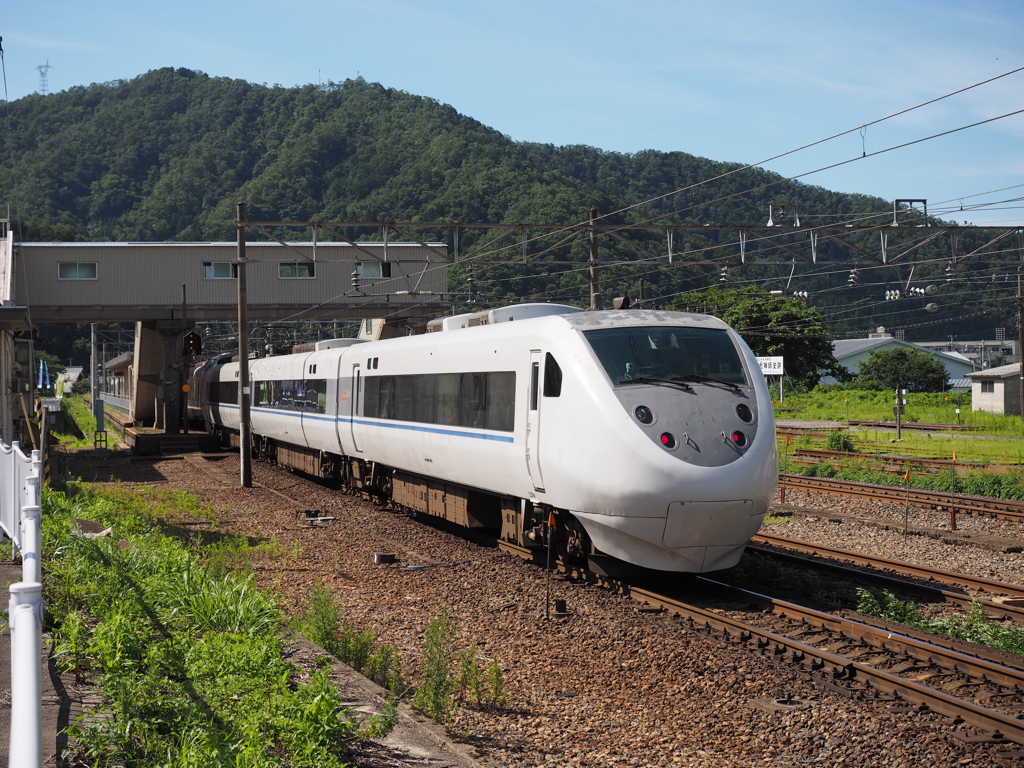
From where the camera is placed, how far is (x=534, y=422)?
10328 millimetres

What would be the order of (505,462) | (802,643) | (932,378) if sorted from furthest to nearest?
1. (932,378)
2. (505,462)
3. (802,643)

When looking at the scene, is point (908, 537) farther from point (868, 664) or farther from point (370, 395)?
point (370, 395)

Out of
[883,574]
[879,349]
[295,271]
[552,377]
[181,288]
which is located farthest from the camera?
[879,349]

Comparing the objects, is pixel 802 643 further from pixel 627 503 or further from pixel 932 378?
pixel 932 378

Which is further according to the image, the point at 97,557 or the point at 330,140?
the point at 330,140

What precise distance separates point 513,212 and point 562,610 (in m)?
29.9

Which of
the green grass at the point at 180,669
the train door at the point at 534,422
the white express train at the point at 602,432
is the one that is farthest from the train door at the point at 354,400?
the green grass at the point at 180,669

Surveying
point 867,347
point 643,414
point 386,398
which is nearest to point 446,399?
point 386,398

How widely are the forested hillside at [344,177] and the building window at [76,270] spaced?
1119cm

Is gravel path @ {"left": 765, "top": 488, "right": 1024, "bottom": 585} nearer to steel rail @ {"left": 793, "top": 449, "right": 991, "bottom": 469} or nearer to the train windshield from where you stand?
the train windshield

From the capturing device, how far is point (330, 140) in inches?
2852

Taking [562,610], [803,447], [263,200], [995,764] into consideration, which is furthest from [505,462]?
[263,200]

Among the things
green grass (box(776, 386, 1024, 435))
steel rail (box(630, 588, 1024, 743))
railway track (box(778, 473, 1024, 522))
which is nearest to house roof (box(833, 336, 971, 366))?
green grass (box(776, 386, 1024, 435))

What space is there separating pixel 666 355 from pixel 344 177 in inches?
2338
